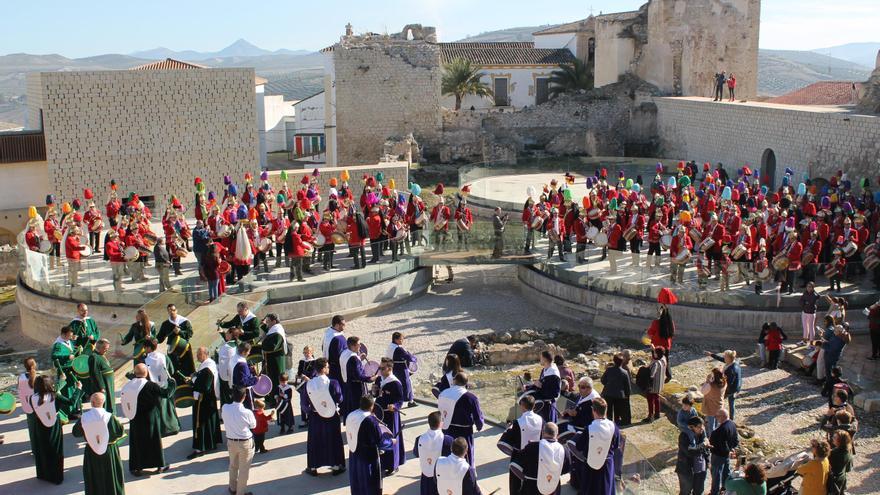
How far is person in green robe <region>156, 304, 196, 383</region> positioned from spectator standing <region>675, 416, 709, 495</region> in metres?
6.60

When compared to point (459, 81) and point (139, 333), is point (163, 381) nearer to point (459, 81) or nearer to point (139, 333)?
point (139, 333)

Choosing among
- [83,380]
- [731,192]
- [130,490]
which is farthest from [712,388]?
[731,192]

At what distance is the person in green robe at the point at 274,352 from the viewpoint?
1315cm

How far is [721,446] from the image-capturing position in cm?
1042

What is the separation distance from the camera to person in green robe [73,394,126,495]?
9.95m

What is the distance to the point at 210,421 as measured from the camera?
39.1 feet

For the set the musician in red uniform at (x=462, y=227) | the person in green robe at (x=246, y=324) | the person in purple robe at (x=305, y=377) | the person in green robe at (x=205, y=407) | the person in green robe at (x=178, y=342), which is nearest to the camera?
the person in purple robe at (x=305, y=377)

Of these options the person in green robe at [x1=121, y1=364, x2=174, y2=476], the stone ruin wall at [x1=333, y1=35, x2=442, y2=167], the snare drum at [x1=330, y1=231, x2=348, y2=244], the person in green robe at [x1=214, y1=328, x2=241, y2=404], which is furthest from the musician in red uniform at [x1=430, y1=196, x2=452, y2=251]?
the stone ruin wall at [x1=333, y1=35, x2=442, y2=167]

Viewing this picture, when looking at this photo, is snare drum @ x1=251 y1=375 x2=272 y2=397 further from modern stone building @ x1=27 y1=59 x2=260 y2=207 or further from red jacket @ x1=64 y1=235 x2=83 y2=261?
modern stone building @ x1=27 y1=59 x2=260 y2=207

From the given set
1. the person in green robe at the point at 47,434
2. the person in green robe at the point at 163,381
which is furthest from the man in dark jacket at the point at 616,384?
the person in green robe at the point at 47,434

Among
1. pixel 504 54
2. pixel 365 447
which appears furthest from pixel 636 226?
pixel 504 54

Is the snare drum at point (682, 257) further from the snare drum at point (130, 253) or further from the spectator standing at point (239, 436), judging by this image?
the snare drum at point (130, 253)

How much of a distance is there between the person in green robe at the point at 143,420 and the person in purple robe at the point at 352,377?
2133mm

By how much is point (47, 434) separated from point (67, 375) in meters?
1.79
